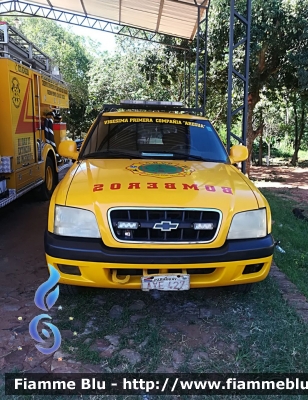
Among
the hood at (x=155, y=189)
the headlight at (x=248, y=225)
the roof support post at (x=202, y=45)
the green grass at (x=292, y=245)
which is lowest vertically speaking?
the green grass at (x=292, y=245)

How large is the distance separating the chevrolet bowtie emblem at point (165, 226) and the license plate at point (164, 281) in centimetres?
34

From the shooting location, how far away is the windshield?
3936 millimetres

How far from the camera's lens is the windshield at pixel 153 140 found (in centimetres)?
394

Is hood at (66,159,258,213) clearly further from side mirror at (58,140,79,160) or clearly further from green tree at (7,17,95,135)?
green tree at (7,17,95,135)

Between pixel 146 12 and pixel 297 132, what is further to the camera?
pixel 297 132

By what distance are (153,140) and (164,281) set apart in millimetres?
1872

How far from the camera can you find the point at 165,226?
8.91ft

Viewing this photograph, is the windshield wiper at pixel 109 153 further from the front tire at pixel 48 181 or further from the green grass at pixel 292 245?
the front tire at pixel 48 181

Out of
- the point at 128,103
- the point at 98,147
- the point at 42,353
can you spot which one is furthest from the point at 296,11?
the point at 42,353

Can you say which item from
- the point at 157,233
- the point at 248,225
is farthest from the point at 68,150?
the point at 248,225

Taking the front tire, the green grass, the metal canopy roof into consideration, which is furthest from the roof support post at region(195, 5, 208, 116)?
the front tire

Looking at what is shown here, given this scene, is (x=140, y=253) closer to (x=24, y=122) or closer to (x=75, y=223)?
(x=75, y=223)

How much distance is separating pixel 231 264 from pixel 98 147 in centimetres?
200

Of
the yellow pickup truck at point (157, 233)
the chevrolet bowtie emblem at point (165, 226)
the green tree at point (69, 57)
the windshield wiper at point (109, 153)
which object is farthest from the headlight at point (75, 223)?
the green tree at point (69, 57)
